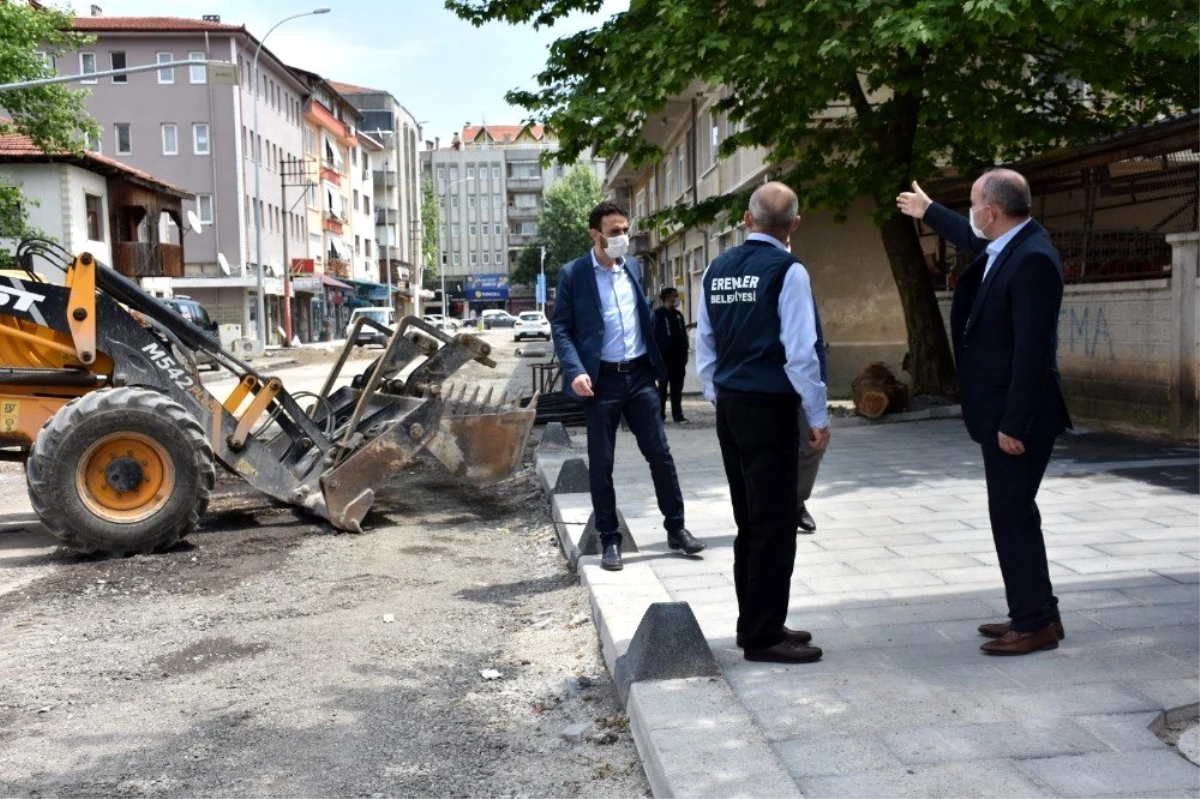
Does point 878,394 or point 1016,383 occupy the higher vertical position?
point 1016,383

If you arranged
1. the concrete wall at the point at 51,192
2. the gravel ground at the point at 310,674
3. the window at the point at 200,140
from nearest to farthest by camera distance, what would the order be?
the gravel ground at the point at 310,674 < the concrete wall at the point at 51,192 < the window at the point at 200,140

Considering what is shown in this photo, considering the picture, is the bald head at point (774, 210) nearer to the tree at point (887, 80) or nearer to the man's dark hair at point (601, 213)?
the man's dark hair at point (601, 213)

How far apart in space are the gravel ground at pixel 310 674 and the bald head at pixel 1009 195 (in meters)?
2.43

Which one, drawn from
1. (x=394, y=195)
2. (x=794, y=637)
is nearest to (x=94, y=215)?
(x=794, y=637)

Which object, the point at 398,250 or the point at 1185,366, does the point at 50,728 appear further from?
the point at 398,250

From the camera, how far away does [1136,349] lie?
1240cm

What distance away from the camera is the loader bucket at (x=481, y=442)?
8.75 metres

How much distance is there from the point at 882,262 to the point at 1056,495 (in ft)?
37.7

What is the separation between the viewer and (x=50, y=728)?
4.71 m

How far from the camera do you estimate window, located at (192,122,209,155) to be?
5550cm

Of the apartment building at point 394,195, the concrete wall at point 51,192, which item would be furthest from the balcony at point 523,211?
the concrete wall at point 51,192

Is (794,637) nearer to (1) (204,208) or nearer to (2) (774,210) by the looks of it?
(2) (774,210)

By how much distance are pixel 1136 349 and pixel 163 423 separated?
30.5ft

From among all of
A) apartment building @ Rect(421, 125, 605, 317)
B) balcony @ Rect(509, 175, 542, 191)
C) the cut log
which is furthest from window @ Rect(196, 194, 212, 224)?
balcony @ Rect(509, 175, 542, 191)
